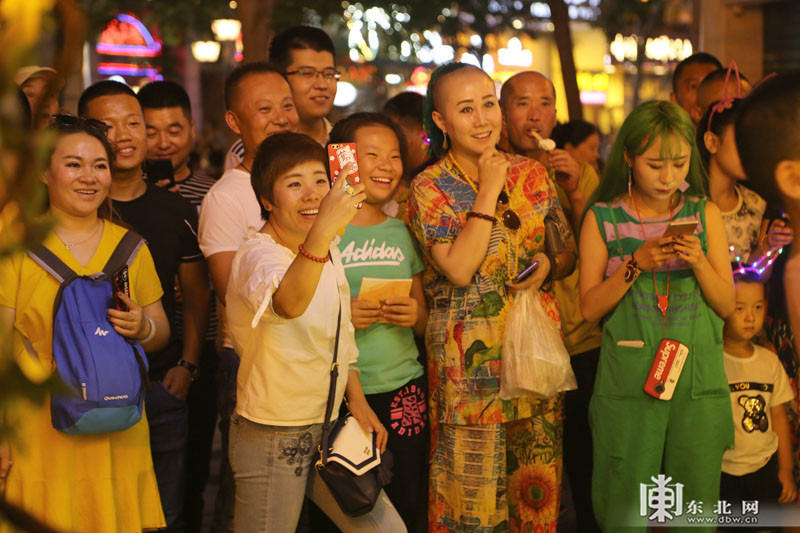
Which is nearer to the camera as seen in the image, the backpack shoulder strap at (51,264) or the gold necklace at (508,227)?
the backpack shoulder strap at (51,264)

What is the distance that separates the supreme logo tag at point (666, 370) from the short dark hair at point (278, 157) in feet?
5.23

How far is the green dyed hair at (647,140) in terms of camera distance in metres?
3.48

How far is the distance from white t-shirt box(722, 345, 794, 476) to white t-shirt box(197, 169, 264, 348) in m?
2.31

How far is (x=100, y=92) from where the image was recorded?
4.05 meters

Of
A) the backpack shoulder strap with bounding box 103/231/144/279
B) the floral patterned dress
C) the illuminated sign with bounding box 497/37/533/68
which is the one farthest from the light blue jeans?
the illuminated sign with bounding box 497/37/533/68

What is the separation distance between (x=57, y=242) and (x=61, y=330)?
0.38 meters

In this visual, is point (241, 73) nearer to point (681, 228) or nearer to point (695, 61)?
point (681, 228)

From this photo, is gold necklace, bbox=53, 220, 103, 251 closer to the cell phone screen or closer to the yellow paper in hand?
the yellow paper in hand

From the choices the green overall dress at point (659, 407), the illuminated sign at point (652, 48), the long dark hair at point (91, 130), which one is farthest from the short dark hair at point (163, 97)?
the illuminated sign at point (652, 48)

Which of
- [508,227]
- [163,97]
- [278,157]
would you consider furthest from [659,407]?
[163,97]

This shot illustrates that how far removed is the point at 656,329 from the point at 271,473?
66.9 inches

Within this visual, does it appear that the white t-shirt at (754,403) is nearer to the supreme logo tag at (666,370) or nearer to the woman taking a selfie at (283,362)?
the supreme logo tag at (666,370)

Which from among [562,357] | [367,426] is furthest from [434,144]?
[367,426]

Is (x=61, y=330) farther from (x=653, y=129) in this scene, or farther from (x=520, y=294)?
(x=653, y=129)
